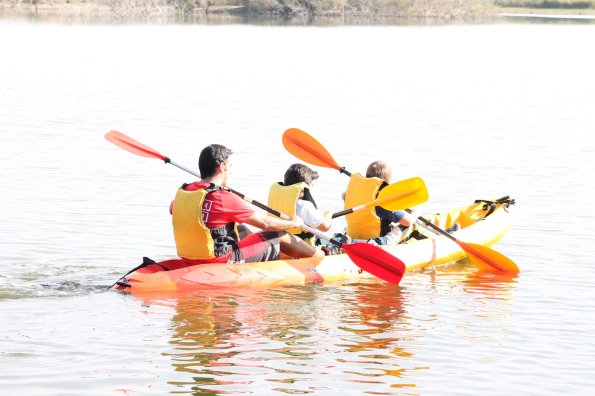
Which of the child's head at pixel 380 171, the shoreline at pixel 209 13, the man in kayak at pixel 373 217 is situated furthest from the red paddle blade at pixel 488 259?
the shoreline at pixel 209 13

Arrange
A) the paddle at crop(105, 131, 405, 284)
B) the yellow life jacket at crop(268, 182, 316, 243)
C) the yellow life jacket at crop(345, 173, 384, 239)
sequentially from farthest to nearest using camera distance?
the yellow life jacket at crop(345, 173, 384, 239) → the yellow life jacket at crop(268, 182, 316, 243) → the paddle at crop(105, 131, 405, 284)

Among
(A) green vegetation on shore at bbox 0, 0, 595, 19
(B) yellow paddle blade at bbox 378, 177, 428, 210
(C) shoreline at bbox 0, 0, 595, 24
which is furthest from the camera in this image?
(A) green vegetation on shore at bbox 0, 0, 595, 19

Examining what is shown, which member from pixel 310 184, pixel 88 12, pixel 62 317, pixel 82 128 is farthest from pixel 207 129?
pixel 88 12

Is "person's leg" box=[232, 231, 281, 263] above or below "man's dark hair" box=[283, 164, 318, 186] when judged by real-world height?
below

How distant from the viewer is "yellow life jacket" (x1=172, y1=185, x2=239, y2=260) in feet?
30.8

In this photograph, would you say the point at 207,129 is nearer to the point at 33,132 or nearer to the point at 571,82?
the point at 33,132

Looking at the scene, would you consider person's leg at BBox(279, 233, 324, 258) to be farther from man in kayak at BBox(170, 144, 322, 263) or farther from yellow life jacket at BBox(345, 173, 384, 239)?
yellow life jacket at BBox(345, 173, 384, 239)

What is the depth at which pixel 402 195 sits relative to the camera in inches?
418

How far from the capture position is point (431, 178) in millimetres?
16625

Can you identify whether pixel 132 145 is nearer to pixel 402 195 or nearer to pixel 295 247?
pixel 295 247

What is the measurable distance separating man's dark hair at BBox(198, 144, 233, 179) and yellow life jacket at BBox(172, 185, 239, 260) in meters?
0.14

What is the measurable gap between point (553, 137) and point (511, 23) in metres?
42.3

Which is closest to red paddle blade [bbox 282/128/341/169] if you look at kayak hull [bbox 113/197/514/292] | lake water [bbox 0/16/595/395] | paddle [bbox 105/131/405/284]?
lake water [bbox 0/16/595/395]

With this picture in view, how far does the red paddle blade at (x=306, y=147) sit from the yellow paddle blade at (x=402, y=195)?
1812 millimetres
